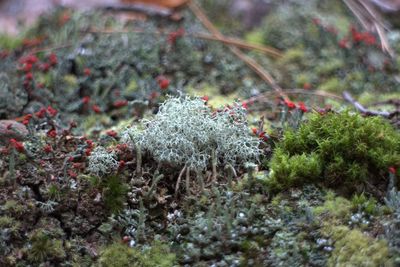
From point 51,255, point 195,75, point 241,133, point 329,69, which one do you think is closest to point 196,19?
point 195,75

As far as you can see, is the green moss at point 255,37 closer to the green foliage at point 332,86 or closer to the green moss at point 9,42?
the green foliage at point 332,86

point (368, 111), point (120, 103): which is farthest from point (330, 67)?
point (120, 103)

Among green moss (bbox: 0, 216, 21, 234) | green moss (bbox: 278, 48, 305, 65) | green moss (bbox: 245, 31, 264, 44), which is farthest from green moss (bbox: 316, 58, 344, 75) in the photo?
green moss (bbox: 0, 216, 21, 234)

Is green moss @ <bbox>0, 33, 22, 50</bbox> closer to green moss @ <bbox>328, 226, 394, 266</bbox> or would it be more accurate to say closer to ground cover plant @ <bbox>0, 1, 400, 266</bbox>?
ground cover plant @ <bbox>0, 1, 400, 266</bbox>

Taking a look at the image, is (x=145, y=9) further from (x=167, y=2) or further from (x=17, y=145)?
(x=17, y=145)

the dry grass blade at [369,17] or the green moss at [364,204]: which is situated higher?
the dry grass blade at [369,17]

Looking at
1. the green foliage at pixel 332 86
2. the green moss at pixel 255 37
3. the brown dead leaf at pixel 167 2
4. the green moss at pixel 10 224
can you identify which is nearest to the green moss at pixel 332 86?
the green foliage at pixel 332 86

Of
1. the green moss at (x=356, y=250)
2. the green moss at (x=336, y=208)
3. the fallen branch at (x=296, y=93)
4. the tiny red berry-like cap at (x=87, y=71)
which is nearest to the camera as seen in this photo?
the green moss at (x=356, y=250)
